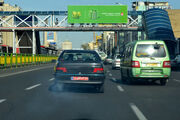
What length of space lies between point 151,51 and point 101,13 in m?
37.0

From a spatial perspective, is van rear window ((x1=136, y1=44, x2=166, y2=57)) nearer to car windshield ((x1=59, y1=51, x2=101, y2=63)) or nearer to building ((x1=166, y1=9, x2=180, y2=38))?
car windshield ((x1=59, y1=51, x2=101, y2=63))

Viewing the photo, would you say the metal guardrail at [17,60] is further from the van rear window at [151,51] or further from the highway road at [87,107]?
the highway road at [87,107]

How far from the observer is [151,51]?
12.3 m

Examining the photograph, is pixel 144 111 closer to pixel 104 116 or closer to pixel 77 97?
pixel 104 116

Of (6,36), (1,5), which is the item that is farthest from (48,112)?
(1,5)

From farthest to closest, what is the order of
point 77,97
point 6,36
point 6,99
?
point 6,36 → point 77,97 → point 6,99

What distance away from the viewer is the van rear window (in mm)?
12320

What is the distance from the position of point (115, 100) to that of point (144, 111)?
1.73 metres

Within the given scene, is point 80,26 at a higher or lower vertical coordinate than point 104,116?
higher

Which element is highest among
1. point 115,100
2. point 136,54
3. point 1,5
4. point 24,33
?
point 1,5

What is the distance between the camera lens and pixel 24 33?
58.2 m

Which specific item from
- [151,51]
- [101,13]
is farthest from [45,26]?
[151,51]

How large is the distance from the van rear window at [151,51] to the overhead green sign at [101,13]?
3663 centimetres

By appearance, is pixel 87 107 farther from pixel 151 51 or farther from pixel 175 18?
pixel 175 18
